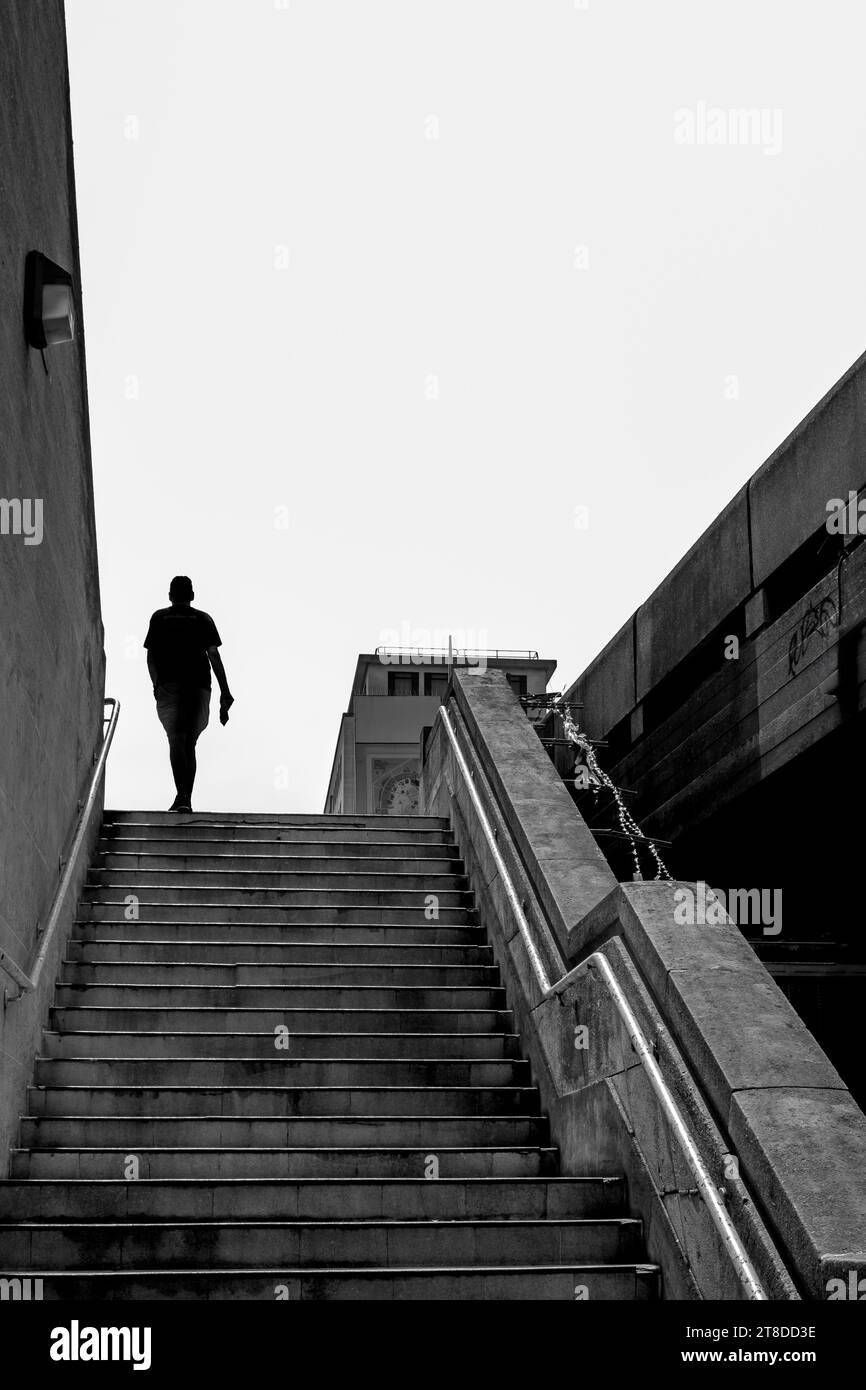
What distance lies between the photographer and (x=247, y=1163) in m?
6.31

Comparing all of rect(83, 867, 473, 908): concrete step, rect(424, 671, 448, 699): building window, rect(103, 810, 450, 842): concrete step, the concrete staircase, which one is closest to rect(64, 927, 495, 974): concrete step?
the concrete staircase

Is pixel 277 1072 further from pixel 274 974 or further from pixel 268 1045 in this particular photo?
pixel 274 974

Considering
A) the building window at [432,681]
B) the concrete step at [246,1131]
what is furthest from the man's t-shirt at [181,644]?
the building window at [432,681]

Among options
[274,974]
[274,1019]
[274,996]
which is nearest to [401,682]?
[274,974]

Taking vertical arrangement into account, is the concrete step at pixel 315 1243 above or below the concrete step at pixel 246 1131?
below

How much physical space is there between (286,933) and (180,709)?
105 inches

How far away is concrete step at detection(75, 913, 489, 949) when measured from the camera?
28.4 ft

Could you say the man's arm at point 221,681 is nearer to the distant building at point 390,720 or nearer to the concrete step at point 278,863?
the concrete step at point 278,863

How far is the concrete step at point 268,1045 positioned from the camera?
24.4 feet

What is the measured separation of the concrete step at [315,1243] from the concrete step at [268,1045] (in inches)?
68.2

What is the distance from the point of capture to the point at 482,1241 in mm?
5625

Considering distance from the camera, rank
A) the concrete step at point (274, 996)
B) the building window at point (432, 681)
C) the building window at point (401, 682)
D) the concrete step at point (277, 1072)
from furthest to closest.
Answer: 1. the building window at point (401, 682)
2. the building window at point (432, 681)
3. the concrete step at point (274, 996)
4. the concrete step at point (277, 1072)
